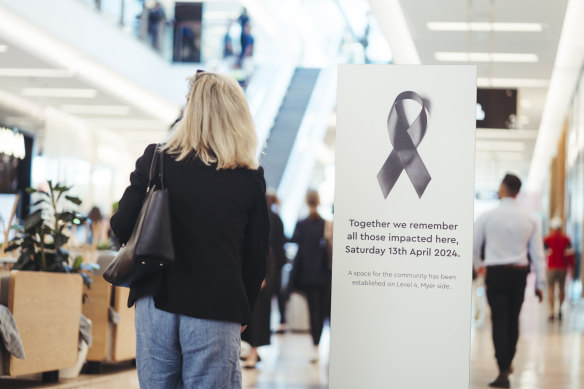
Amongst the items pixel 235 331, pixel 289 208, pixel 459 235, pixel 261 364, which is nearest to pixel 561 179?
pixel 289 208

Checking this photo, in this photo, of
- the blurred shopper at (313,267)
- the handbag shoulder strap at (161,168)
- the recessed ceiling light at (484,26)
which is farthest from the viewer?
the recessed ceiling light at (484,26)

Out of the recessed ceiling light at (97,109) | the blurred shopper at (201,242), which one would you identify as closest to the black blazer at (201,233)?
the blurred shopper at (201,242)

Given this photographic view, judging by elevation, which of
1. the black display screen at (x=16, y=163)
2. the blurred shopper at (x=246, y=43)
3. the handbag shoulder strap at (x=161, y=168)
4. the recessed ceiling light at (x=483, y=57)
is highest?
the blurred shopper at (x=246, y=43)

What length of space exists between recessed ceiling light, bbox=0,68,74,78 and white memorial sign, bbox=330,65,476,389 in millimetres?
13257

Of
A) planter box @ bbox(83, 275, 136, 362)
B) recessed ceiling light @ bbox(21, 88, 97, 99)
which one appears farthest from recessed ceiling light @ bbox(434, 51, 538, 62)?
planter box @ bbox(83, 275, 136, 362)

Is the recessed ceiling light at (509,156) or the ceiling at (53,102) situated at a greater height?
the ceiling at (53,102)

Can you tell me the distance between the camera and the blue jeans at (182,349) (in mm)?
2678

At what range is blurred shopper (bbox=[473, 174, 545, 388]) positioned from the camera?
709 cm

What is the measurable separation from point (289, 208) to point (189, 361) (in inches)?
605

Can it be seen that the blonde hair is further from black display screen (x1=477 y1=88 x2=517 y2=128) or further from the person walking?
black display screen (x1=477 y1=88 x2=517 y2=128)

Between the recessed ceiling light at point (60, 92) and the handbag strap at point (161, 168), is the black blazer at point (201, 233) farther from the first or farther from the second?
the recessed ceiling light at point (60, 92)

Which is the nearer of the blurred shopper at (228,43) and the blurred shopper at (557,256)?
the blurred shopper at (557,256)

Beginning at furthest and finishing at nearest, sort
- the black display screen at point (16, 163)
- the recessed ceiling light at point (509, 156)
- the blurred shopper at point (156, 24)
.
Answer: the recessed ceiling light at point (509, 156) < the blurred shopper at point (156, 24) < the black display screen at point (16, 163)

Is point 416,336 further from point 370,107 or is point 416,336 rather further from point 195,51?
point 195,51
